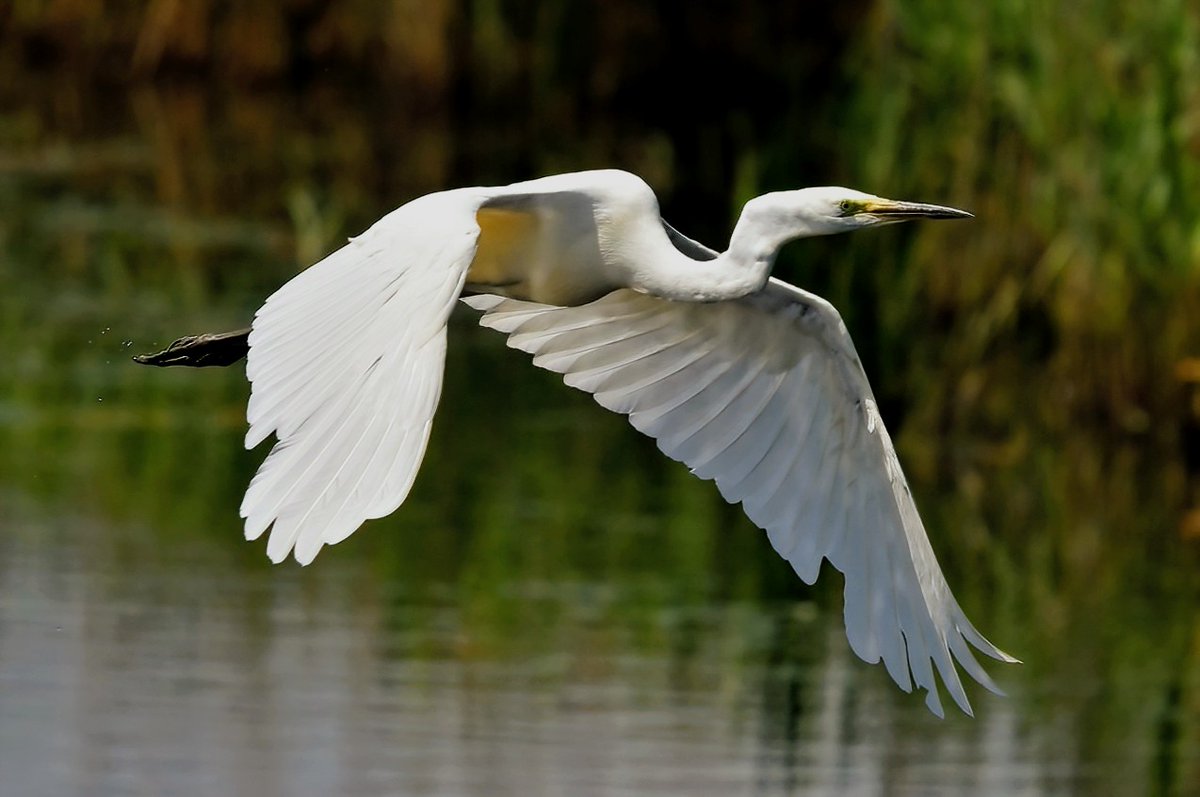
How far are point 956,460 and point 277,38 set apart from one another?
8.94 meters

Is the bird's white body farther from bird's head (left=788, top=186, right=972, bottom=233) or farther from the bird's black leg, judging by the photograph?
the bird's black leg

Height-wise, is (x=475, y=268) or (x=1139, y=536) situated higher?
(x=475, y=268)

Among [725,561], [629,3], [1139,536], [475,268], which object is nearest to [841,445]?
[475,268]

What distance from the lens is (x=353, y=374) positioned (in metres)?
4.35

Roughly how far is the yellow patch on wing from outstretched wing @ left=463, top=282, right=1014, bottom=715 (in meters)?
0.41

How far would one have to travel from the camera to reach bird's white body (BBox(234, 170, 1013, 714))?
182 inches

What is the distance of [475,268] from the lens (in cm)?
556

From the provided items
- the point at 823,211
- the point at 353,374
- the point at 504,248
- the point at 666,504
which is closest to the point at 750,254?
the point at 823,211

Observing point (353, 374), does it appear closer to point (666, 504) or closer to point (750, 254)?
point (750, 254)

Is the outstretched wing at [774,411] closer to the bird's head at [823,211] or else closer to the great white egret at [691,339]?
the great white egret at [691,339]

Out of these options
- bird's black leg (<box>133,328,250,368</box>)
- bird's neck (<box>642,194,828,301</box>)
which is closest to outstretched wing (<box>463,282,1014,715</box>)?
bird's neck (<box>642,194,828,301</box>)

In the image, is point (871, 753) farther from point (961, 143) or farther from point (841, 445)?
point (961, 143)

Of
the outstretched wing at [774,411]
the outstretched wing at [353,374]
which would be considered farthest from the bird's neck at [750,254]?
the outstretched wing at [353,374]

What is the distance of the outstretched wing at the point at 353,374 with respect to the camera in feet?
13.3
